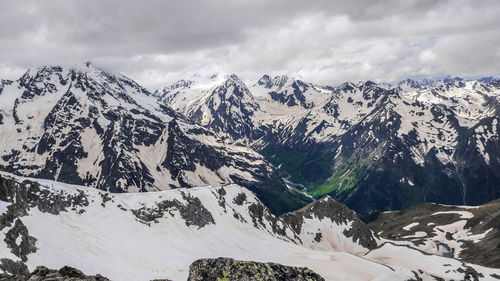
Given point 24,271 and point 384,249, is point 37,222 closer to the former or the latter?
point 24,271

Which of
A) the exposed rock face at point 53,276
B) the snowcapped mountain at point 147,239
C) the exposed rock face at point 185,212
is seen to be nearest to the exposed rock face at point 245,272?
the exposed rock face at point 53,276

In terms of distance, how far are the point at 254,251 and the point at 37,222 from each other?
72.4 m

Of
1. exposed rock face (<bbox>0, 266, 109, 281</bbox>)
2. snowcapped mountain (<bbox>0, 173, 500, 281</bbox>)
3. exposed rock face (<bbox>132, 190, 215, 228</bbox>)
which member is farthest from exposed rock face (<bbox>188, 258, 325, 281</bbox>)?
exposed rock face (<bbox>132, 190, 215, 228</bbox>)

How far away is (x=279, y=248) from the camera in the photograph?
154 meters

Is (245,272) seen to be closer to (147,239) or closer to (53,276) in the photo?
(53,276)

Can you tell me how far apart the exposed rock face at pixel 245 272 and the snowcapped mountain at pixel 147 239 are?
6195 centimetres

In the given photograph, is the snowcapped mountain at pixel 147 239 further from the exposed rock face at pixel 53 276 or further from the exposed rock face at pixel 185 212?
the exposed rock face at pixel 53 276

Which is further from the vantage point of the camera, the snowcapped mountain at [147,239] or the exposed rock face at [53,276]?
the snowcapped mountain at [147,239]

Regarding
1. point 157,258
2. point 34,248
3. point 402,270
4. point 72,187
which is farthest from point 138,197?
point 402,270

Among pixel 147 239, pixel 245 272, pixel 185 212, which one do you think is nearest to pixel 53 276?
pixel 245 272

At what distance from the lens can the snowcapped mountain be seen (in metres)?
95.1

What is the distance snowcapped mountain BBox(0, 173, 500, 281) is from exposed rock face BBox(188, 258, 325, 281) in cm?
6195

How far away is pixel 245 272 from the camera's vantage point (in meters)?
27.1

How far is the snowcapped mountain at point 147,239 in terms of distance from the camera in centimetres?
9506
